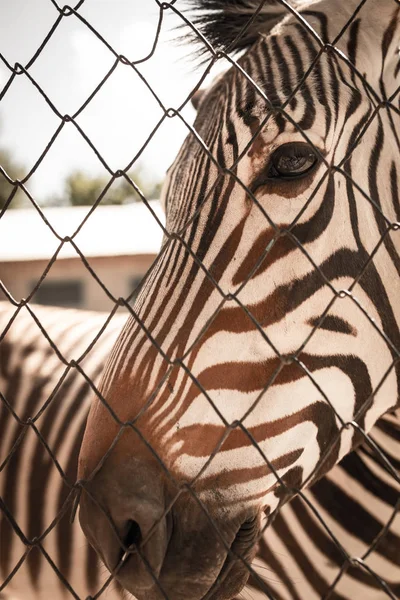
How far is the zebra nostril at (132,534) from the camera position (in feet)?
4.58

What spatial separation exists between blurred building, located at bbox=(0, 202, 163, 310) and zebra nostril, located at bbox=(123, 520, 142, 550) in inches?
279

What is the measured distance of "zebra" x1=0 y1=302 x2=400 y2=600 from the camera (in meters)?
2.15

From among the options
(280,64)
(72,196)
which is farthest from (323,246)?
(72,196)

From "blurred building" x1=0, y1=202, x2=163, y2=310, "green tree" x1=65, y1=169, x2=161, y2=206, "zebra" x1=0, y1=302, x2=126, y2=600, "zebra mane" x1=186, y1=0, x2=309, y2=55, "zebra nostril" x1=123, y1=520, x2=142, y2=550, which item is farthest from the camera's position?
"green tree" x1=65, y1=169, x2=161, y2=206

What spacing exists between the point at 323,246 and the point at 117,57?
1.93 ft

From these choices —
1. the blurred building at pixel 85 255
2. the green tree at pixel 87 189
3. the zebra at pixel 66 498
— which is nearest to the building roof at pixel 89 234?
the blurred building at pixel 85 255

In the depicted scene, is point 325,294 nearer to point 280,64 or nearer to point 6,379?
point 280,64

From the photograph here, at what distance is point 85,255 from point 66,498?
690cm

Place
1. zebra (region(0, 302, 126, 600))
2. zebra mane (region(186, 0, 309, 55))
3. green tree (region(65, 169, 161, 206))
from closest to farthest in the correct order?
zebra mane (region(186, 0, 309, 55)) < zebra (region(0, 302, 126, 600)) < green tree (region(65, 169, 161, 206))

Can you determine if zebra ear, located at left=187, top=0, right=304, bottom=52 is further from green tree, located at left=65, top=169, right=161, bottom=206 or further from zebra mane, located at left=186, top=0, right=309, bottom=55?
green tree, located at left=65, top=169, right=161, bottom=206

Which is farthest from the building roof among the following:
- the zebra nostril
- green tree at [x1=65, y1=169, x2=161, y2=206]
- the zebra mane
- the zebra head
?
Answer: green tree at [x1=65, y1=169, x2=161, y2=206]

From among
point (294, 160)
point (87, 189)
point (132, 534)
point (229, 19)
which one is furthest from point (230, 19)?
point (87, 189)

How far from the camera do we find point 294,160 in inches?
57.8

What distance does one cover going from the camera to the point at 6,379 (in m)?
2.97
